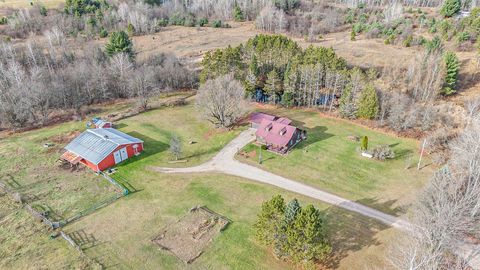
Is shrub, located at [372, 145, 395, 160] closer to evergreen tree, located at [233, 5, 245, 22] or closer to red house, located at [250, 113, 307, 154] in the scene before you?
red house, located at [250, 113, 307, 154]

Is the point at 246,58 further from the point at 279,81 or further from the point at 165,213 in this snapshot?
the point at 165,213

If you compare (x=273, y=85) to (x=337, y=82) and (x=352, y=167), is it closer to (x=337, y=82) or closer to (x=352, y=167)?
(x=337, y=82)

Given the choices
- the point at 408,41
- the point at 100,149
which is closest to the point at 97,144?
the point at 100,149

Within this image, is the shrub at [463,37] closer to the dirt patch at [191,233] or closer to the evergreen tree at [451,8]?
the evergreen tree at [451,8]

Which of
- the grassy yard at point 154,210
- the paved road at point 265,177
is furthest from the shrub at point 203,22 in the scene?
the paved road at point 265,177

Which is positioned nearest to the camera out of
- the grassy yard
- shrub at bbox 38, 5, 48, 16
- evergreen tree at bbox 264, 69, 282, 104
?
the grassy yard

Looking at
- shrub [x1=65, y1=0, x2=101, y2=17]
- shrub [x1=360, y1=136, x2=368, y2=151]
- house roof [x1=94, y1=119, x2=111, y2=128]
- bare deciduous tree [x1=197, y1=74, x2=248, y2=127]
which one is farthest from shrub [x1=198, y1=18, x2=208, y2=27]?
shrub [x1=360, y1=136, x2=368, y2=151]
